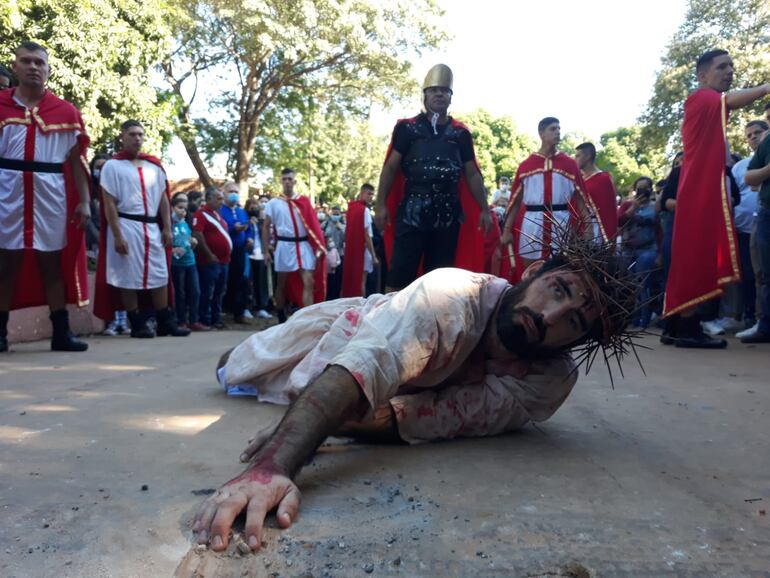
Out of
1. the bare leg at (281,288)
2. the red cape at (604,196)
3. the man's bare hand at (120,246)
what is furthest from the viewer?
the bare leg at (281,288)

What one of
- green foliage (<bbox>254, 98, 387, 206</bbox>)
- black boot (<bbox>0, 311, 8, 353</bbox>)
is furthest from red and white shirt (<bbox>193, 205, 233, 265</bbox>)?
green foliage (<bbox>254, 98, 387, 206</bbox>)

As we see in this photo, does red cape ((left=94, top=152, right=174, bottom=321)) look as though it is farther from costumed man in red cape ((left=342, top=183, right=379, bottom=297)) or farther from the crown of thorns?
the crown of thorns

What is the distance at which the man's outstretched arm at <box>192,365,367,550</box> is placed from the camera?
151 cm

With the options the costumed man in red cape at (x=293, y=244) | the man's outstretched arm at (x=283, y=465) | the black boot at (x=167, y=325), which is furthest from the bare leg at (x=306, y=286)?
the man's outstretched arm at (x=283, y=465)

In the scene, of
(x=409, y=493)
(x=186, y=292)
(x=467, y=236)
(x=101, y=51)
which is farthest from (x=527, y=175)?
(x=101, y=51)

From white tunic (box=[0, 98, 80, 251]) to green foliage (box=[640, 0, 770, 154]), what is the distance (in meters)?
20.2

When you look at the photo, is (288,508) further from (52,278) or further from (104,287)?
(104,287)

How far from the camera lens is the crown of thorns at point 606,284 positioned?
7.29 ft

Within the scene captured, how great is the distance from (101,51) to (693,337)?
10.4m

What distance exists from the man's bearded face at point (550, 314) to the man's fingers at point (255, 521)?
1.03m

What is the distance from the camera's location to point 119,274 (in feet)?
19.3

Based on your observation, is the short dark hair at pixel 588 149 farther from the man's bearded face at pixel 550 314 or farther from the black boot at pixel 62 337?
the man's bearded face at pixel 550 314

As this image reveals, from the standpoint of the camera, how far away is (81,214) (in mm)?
4832

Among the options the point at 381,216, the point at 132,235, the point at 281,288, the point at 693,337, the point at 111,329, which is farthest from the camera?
the point at 281,288
